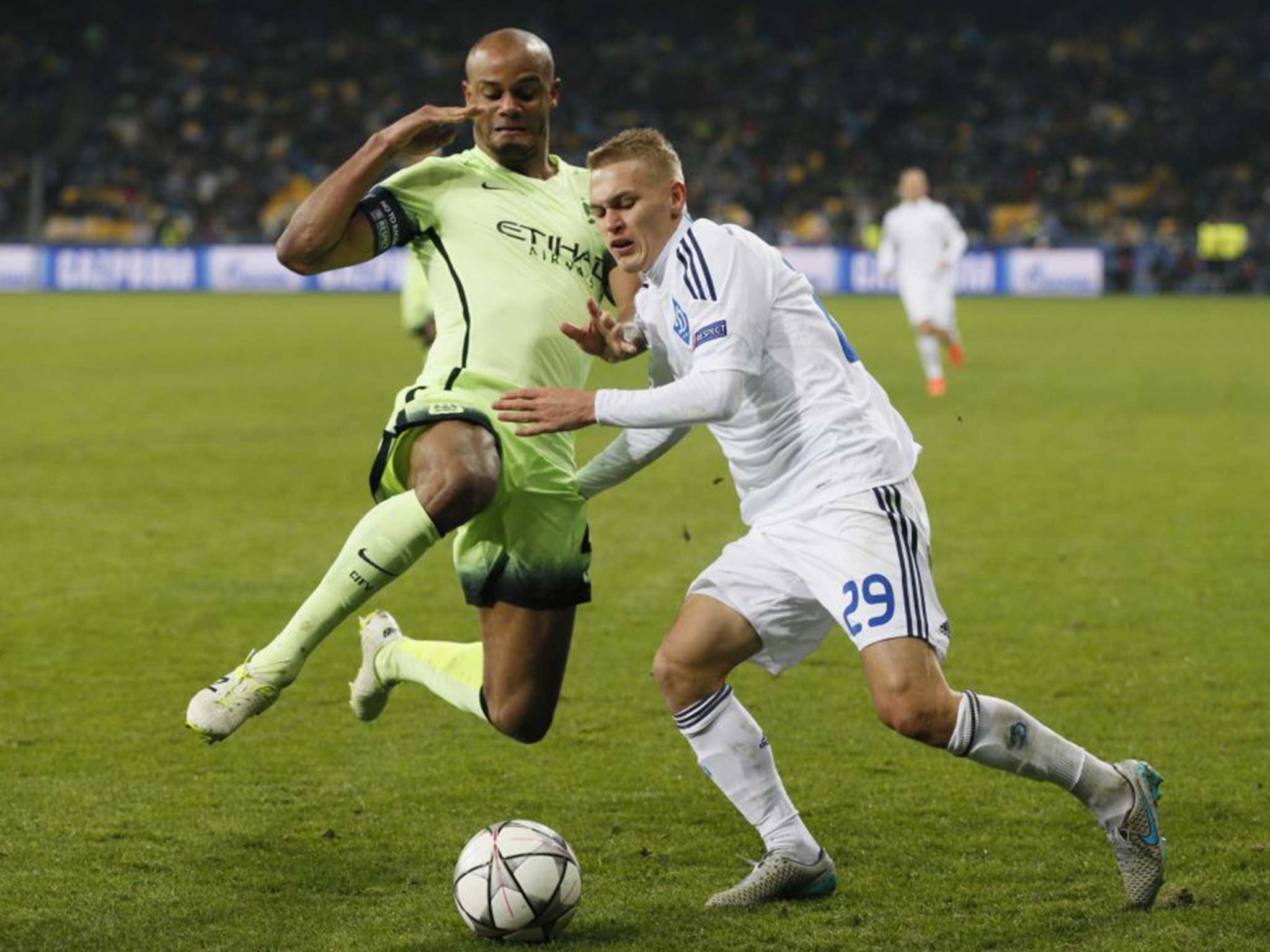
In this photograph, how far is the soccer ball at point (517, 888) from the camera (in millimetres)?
4137

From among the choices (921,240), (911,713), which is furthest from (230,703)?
(921,240)

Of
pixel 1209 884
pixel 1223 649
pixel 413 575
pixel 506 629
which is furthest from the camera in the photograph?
pixel 413 575

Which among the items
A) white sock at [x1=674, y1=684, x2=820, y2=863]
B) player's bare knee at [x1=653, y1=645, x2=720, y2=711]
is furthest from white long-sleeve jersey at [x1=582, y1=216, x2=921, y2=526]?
white sock at [x1=674, y1=684, x2=820, y2=863]

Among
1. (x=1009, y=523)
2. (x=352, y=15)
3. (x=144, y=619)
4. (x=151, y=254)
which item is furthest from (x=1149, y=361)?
(x=352, y=15)

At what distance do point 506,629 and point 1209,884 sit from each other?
1.99 metres

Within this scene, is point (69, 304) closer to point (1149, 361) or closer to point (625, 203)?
point (1149, 361)

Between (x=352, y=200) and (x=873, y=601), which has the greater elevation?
(x=352, y=200)

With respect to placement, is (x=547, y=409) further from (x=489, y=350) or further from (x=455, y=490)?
(x=489, y=350)

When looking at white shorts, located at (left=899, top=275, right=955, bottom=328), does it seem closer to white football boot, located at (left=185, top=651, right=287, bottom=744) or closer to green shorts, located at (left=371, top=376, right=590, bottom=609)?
green shorts, located at (left=371, top=376, right=590, bottom=609)

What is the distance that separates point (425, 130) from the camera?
15.8 feet

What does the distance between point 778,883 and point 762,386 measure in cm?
122

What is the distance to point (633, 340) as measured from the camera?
4777 mm

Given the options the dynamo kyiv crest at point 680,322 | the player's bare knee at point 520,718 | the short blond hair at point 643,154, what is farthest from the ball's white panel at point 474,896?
the short blond hair at point 643,154

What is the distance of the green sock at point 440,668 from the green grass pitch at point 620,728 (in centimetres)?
31
